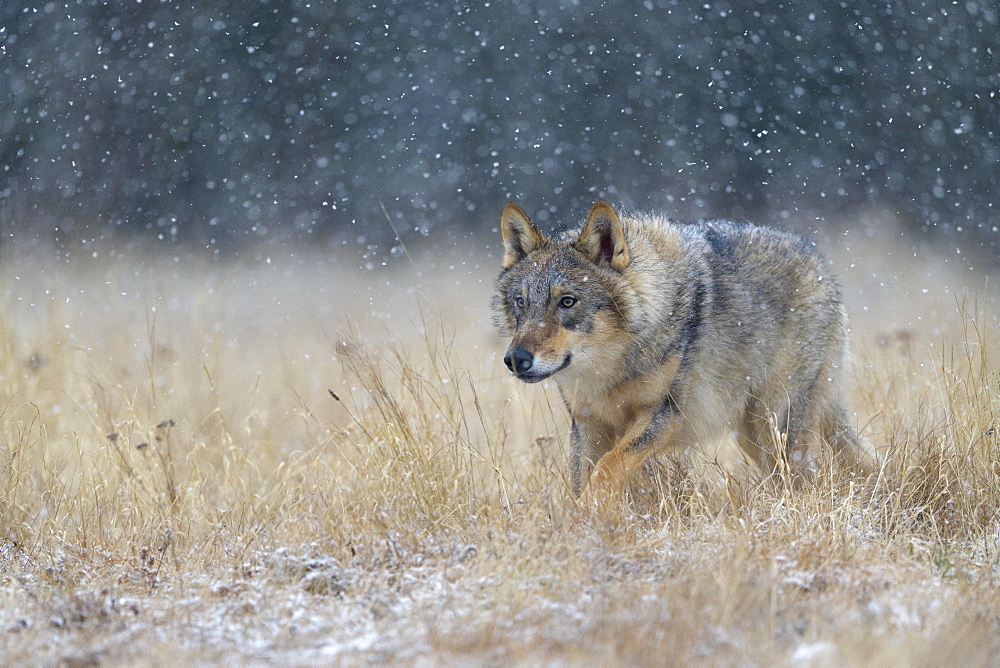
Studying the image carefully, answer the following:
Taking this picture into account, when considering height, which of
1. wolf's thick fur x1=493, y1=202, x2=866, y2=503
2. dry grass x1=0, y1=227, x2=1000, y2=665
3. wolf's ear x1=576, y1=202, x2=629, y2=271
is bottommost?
dry grass x1=0, y1=227, x2=1000, y2=665

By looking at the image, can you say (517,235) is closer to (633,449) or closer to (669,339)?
(669,339)

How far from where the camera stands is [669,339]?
4.71 m

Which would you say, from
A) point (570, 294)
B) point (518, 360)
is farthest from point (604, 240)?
point (518, 360)

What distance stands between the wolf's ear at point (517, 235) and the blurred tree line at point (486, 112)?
411 inches

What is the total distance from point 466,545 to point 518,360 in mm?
919

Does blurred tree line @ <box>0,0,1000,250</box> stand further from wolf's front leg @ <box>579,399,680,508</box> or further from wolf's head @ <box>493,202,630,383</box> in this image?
wolf's front leg @ <box>579,399,680,508</box>

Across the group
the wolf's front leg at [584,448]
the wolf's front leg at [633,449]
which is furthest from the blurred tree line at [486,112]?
the wolf's front leg at [633,449]

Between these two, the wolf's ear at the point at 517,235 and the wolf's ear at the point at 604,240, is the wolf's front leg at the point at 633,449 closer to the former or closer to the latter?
the wolf's ear at the point at 604,240

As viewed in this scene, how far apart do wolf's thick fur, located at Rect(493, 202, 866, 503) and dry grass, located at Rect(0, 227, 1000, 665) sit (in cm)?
30

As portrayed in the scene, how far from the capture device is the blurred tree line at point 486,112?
15.6m

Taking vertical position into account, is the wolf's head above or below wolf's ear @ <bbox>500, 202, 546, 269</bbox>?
below

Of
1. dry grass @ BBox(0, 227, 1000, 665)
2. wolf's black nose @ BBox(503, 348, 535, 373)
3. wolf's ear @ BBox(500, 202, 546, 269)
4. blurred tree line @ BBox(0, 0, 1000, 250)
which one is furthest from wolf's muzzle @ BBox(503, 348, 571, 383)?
blurred tree line @ BBox(0, 0, 1000, 250)

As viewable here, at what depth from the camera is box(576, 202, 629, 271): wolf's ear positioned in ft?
15.3

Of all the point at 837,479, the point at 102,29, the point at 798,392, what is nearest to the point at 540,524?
the point at 837,479
